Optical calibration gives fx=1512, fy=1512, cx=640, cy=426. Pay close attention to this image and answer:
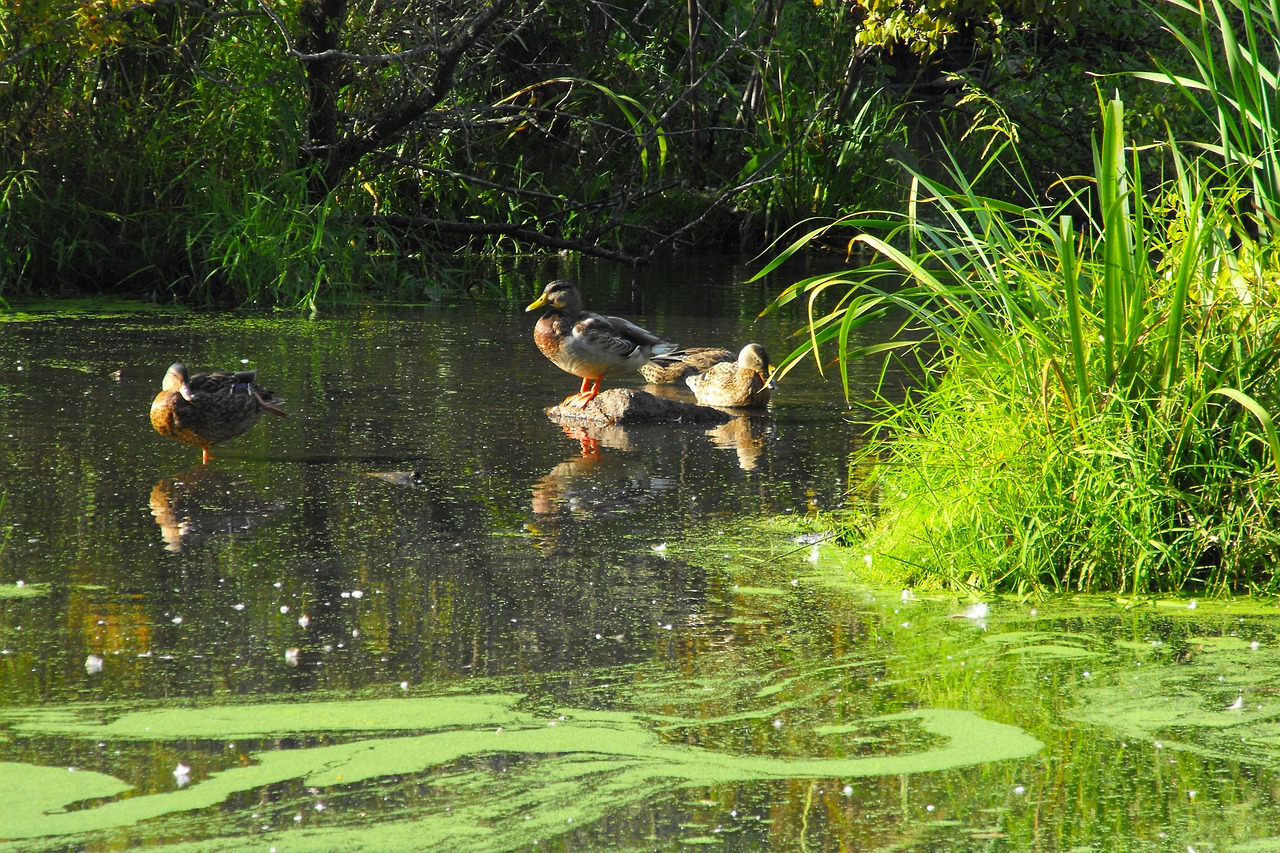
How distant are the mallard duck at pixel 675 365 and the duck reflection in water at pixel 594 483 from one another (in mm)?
1962

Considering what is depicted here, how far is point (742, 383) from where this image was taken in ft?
27.3

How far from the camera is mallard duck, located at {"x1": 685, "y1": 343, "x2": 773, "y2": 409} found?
8.31 metres

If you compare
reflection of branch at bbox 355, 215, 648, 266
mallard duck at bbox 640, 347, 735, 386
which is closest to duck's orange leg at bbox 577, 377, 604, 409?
mallard duck at bbox 640, 347, 735, 386

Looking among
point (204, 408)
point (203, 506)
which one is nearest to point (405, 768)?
point (203, 506)

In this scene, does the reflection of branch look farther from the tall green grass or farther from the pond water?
the tall green grass

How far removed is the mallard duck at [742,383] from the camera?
8.31 metres

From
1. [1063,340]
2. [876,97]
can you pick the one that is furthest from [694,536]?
[876,97]

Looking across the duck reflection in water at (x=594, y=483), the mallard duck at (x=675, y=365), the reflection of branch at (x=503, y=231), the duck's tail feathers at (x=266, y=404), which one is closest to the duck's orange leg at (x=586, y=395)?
the duck reflection in water at (x=594, y=483)

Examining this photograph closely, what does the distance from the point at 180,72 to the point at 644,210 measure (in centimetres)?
569

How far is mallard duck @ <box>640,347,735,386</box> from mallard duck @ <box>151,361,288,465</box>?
10.2ft

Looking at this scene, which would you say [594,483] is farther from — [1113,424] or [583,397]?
[1113,424]

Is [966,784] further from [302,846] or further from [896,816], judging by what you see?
[302,846]

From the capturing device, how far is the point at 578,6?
14719 mm

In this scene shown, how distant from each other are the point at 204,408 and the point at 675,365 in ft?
11.8
